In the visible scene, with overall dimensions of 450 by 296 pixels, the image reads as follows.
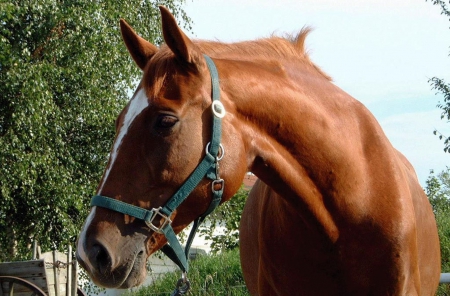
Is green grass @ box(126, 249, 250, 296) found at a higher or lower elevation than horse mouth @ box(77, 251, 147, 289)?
higher

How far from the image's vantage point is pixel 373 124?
336 centimetres

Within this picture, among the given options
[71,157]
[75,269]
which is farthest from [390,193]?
[71,157]

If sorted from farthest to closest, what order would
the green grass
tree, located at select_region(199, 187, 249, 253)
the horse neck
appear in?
tree, located at select_region(199, 187, 249, 253)
the green grass
the horse neck

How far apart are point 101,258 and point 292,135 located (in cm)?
107

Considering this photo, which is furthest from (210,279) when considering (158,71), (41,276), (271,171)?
(158,71)

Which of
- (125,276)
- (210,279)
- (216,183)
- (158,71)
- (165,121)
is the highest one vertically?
(210,279)

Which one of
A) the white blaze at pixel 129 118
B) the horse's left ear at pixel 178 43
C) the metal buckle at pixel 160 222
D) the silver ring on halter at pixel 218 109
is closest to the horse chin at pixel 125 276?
the metal buckle at pixel 160 222

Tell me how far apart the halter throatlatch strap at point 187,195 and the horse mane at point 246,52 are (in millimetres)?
210

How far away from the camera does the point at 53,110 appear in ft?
50.4

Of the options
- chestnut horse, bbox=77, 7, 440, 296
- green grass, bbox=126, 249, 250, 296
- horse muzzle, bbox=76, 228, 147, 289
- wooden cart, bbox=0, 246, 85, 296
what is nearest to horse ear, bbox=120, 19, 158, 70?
chestnut horse, bbox=77, 7, 440, 296

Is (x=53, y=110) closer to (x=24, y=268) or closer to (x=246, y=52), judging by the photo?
(x=24, y=268)

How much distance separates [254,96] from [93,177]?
562 inches

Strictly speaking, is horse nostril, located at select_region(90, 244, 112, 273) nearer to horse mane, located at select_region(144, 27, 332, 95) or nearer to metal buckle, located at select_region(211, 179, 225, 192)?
metal buckle, located at select_region(211, 179, 225, 192)

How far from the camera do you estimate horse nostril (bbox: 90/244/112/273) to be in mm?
2477
